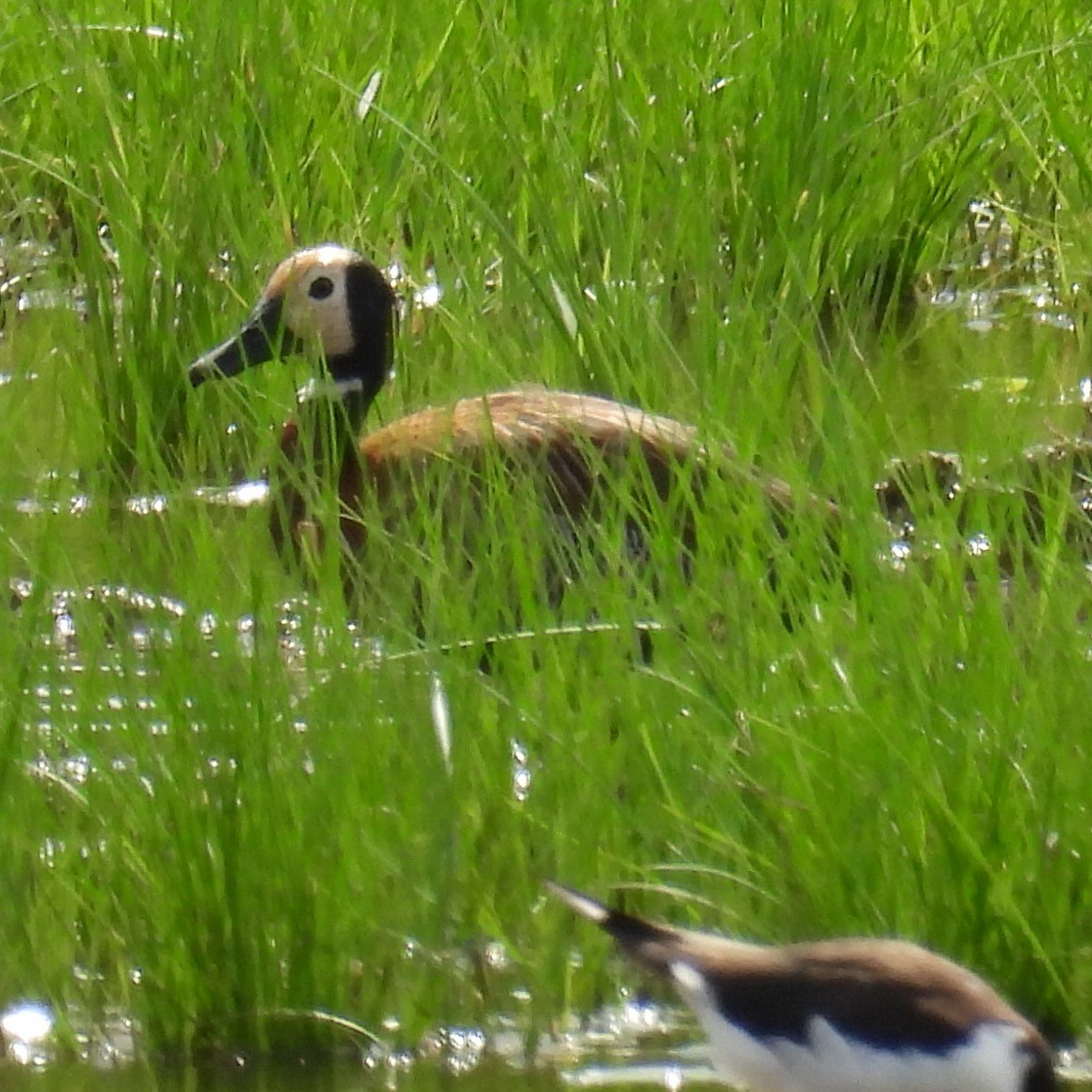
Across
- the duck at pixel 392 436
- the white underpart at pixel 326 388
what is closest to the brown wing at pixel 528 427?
the duck at pixel 392 436

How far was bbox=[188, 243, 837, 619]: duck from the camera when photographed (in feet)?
14.3

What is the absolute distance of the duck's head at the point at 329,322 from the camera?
5.70 m

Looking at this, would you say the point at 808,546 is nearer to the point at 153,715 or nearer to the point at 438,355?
the point at 153,715

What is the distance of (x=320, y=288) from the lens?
19.2ft

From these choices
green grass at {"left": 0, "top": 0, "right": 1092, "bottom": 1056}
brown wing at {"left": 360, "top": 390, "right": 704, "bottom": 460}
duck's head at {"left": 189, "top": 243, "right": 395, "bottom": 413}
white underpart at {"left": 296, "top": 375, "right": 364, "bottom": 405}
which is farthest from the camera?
duck's head at {"left": 189, "top": 243, "right": 395, "bottom": 413}

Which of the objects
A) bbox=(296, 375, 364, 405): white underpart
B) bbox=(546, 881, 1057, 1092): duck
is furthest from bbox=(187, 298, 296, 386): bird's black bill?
bbox=(546, 881, 1057, 1092): duck

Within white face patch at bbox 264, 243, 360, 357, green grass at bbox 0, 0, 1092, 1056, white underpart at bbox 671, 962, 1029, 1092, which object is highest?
white face patch at bbox 264, 243, 360, 357

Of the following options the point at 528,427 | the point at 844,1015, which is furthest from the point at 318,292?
the point at 844,1015

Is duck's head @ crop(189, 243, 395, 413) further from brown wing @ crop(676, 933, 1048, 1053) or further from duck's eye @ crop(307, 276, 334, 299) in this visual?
brown wing @ crop(676, 933, 1048, 1053)

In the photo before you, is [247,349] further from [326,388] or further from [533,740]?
[533,740]

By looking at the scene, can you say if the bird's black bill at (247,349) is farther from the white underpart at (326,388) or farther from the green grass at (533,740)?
the green grass at (533,740)

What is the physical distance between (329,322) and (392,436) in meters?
0.47

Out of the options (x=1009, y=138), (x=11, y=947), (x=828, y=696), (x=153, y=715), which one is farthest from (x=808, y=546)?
(x=1009, y=138)

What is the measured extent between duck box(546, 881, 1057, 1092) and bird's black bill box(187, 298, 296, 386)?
97.0 inches
